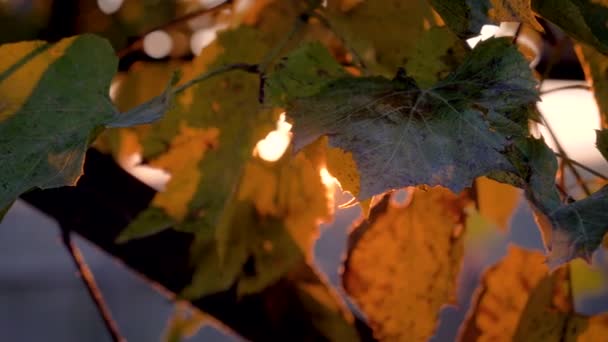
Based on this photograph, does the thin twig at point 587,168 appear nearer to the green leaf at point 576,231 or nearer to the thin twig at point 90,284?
the green leaf at point 576,231

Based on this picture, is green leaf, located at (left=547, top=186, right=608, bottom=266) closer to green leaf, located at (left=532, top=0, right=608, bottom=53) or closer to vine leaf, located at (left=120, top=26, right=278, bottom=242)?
green leaf, located at (left=532, top=0, right=608, bottom=53)

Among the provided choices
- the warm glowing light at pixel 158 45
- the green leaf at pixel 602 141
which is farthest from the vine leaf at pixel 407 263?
the warm glowing light at pixel 158 45

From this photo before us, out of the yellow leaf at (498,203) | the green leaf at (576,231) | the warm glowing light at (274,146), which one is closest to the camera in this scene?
the green leaf at (576,231)

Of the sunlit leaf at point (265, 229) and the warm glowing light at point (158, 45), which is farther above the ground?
the warm glowing light at point (158, 45)

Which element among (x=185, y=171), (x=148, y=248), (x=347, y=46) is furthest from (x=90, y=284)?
(x=347, y=46)

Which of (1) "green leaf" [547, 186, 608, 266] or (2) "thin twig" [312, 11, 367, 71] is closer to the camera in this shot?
(1) "green leaf" [547, 186, 608, 266]

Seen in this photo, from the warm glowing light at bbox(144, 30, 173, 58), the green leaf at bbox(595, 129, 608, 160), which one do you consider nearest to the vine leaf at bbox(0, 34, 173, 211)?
the green leaf at bbox(595, 129, 608, 160)
